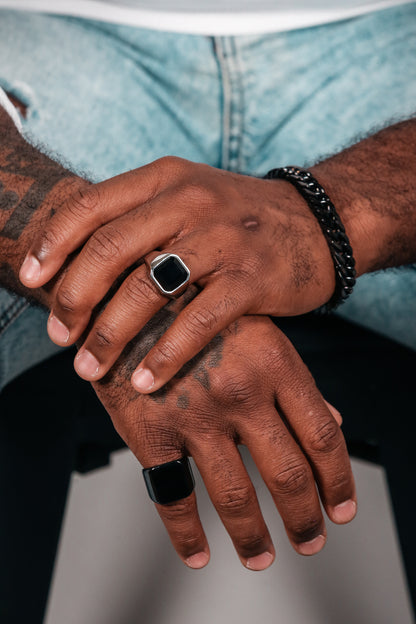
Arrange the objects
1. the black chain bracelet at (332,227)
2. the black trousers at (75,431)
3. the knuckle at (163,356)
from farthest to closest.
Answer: the black trousers at (75,431) < the black chain bracelet at (332,227) < the knuckle at (163,356)

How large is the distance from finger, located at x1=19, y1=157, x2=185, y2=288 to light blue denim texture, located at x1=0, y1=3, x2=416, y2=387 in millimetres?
305

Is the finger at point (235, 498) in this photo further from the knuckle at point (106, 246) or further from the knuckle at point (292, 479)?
the knuckle at point (106, 246)

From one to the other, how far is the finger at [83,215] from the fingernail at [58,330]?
6 centimetres

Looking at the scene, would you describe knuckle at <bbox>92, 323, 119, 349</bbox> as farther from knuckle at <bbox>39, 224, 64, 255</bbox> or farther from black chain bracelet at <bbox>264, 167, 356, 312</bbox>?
black chain bracelet at <bbox>264, 167, 356, 312</bbox>

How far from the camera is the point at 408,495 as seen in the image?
1050 mm

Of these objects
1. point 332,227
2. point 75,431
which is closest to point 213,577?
point 75,431

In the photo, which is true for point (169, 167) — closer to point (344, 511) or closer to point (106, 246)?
point (106, 246)

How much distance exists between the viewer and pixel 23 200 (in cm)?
79

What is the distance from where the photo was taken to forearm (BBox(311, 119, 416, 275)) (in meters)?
0.88

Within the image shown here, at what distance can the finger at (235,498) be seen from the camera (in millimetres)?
707

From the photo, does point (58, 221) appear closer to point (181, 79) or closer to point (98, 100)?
point (98, 100)

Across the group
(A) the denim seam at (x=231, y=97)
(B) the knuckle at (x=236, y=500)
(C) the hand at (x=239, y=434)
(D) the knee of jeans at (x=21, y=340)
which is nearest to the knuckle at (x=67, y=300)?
(C) the hand at (x=239, y=434)

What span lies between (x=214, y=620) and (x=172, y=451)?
73 centimetres

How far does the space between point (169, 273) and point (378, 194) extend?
44 centimetres
